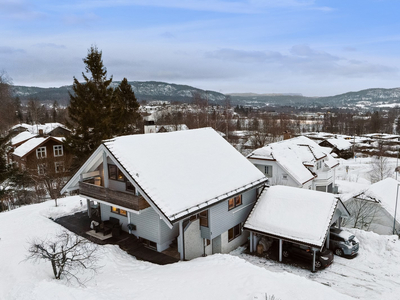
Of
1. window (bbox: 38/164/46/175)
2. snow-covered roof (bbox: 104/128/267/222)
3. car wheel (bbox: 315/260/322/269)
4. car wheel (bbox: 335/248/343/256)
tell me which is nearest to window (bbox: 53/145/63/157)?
window (bbox: 38/164/46/175)

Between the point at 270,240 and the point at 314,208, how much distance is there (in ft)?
12.1

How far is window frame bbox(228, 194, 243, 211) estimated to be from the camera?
58.2 ft

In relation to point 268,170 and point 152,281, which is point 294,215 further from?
point 268,170

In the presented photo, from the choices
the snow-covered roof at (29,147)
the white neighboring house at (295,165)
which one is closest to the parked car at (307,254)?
the white neighboring house at (295,165)

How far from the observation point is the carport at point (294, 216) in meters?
16.0

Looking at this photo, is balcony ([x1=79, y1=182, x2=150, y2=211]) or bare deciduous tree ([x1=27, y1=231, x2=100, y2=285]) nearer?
bare deciduous tree ([x1=27, y1=231, x2=100, y2=285])

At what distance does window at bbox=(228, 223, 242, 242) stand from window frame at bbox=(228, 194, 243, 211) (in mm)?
1524

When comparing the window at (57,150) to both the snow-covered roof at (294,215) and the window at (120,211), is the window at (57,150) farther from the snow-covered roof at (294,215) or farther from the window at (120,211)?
the snow-covered roof at (294,215)

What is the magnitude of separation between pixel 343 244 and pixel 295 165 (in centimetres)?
1348

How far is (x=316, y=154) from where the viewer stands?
32.9 meters

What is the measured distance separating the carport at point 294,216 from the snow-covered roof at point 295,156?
9.75 metres

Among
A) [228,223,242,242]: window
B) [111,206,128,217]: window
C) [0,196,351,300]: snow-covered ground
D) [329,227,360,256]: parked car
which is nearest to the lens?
[0,196,351,300]: snow-covered ground

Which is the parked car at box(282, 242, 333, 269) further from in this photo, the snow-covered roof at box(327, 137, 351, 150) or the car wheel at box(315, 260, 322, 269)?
the snow-covered roof at box(327, 137, 351, 150)

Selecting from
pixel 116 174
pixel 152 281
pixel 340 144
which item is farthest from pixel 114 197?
pixel 340 144
